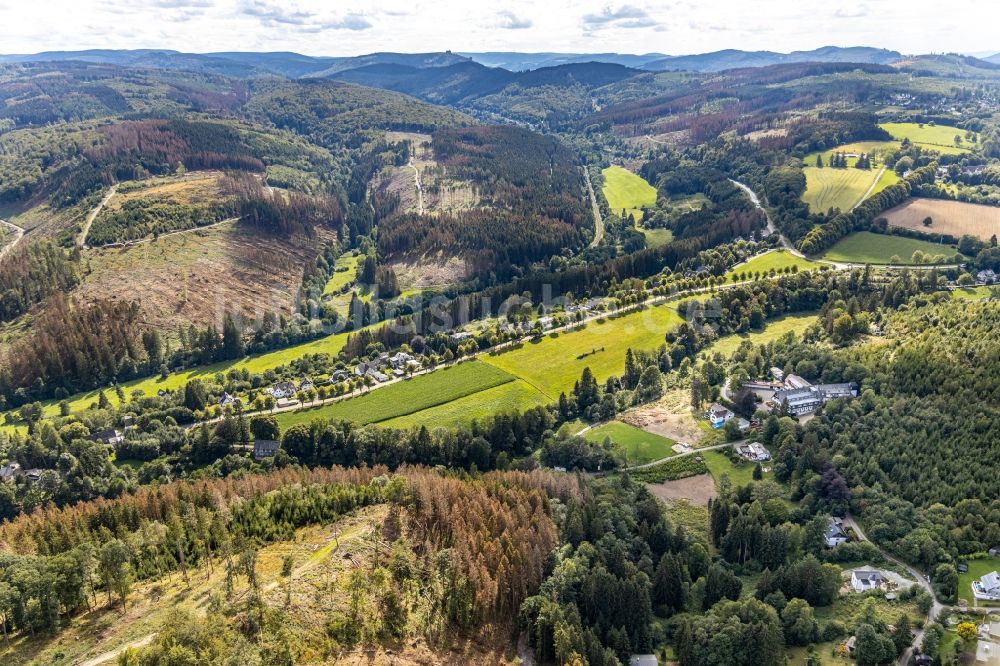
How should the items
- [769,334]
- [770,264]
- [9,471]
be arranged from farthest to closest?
[770,264] → [769,334] → [9,471]

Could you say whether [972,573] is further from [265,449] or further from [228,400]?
[228,400]

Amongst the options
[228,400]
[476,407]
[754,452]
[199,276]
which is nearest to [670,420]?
[754,452]

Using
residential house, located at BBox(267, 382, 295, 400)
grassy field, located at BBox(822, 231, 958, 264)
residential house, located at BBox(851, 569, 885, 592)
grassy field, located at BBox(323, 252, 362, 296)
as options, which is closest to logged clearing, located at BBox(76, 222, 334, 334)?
grassy field, located at BBox(323, 252, 362, 296)

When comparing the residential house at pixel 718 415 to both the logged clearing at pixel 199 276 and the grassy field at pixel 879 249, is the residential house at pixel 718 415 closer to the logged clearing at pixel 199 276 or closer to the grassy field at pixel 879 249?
the grassy field at pixel 879 249

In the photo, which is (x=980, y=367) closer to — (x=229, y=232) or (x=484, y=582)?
(x=484, y=582)

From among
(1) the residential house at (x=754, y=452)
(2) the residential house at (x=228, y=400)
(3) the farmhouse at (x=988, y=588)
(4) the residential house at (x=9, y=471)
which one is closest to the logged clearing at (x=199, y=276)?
(2) the residential house at (x=228, y=400)

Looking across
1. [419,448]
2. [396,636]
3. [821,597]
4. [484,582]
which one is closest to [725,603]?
[821,597]
